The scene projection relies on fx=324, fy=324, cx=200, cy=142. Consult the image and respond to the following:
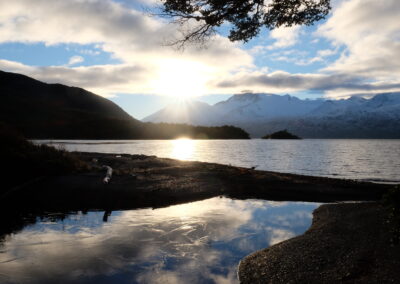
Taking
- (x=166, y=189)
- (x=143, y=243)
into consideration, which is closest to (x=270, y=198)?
(x=166, y=189)

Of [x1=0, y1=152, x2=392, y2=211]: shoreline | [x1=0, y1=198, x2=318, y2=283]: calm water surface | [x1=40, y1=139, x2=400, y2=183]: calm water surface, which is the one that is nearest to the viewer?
[x1=0, y1=198, x2=318, y2=283]: calm water surface

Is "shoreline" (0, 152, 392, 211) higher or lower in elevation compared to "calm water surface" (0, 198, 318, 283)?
higher

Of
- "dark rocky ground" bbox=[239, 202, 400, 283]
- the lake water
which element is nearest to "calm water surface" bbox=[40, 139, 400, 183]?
the lake water

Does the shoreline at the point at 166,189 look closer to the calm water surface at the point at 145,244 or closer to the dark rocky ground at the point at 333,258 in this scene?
the calm water surface at the point at 145,244

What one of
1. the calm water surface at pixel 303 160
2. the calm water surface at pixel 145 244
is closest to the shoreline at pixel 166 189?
→ the calm water surface at pixel 145 244

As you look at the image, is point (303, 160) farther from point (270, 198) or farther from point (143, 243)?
point (143, 243)

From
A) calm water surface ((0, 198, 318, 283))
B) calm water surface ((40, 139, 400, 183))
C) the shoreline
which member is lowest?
calm water surface ((40, 139, 400, 183))

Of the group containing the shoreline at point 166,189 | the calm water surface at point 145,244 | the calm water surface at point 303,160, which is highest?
the shoreline at point 166,189

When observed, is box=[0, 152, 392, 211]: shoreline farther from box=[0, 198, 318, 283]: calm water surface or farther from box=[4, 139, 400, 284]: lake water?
box=[0, 198, 318, 283]: calm water surface

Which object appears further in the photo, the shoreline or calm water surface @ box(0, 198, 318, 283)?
the shoreline

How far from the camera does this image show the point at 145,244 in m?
11.4

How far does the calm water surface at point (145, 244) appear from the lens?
9062 millimetres

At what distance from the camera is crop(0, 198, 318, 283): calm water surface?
906 cm

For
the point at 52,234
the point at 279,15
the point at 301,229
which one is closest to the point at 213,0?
the point at 279,15
